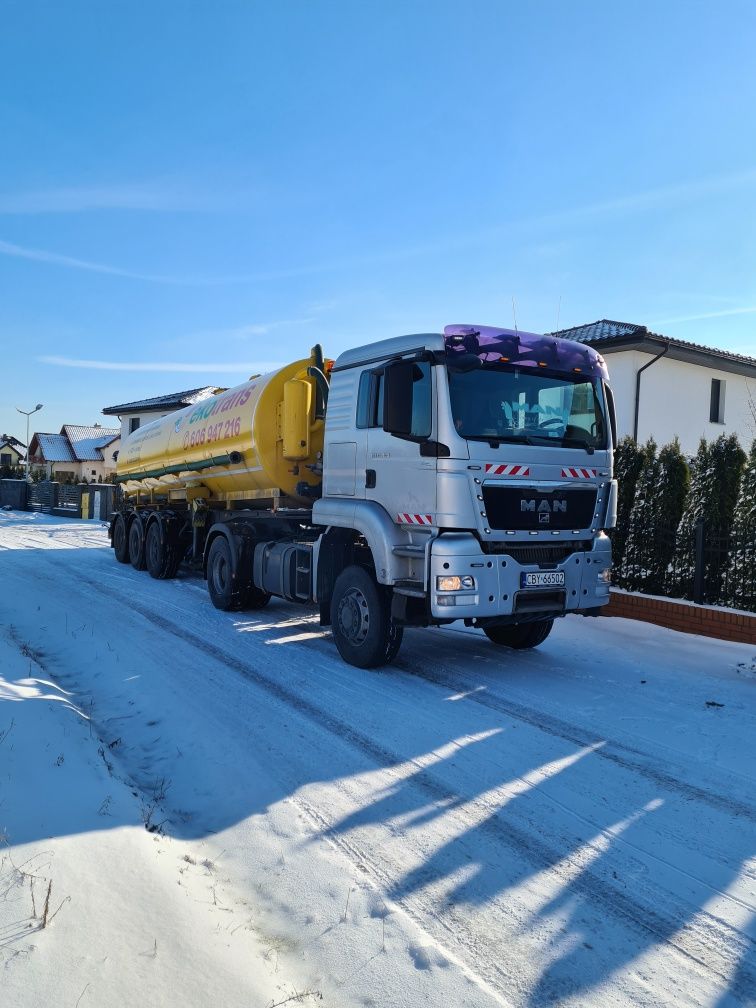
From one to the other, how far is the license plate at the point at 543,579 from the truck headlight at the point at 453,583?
0.60 m

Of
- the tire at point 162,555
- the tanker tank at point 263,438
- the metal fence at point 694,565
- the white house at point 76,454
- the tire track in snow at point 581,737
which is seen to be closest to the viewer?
the tire track in snow at point 581,737

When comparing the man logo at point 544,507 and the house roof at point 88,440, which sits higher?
the house roof at point 88,440

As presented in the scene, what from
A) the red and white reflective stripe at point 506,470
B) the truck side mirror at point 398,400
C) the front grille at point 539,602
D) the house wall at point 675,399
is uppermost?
the house wall at point 675,399

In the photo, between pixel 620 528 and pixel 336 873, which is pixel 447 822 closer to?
pixel 336 873

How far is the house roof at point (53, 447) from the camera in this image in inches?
2862

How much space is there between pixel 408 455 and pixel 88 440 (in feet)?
250

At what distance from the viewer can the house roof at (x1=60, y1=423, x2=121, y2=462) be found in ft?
237

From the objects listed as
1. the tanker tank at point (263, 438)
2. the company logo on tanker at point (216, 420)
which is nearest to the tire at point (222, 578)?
the tanker tank at point (263, 438)

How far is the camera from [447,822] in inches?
153

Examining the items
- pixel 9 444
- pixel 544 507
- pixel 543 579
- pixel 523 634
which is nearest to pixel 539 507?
pixel 544 507

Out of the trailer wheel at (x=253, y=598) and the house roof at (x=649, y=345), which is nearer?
the trailer wheel at (x=253, y=598)

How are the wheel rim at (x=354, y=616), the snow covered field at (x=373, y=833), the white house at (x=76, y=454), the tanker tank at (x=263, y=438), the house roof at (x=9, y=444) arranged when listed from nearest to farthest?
the snow covered field at (x=373, y=833)
the wheel rim at (x=354, y=616)
the tanker tank at (x=263, y=438)
the white house at (x=76, y=454)
the house roof at (x=9, y=444)

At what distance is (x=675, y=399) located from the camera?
20109mm

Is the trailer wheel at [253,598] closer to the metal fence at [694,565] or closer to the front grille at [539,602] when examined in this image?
the front grille at [539,602]
